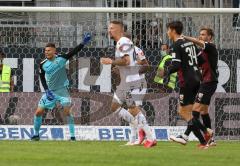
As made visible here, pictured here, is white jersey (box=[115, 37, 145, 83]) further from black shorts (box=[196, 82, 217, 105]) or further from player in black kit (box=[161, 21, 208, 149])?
black shorts (box=[196, 82, 217, 105])

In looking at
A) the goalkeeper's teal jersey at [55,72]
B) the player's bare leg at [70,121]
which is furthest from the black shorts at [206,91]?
the goalkeeper's teal jersey at [55,72]

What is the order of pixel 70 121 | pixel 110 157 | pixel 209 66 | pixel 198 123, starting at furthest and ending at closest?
pixel 70 121, pixel 209 66, pixel 198 123, pixel 110 157

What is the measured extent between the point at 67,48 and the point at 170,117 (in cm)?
262

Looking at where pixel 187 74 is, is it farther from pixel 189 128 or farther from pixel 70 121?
pixel 70 121

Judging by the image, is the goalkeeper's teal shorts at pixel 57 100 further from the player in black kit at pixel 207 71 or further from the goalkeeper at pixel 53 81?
the player in black kit at pixel 207 71

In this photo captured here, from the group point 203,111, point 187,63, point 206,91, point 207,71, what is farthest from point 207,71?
point 187,63

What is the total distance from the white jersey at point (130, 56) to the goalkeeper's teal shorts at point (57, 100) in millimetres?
2389

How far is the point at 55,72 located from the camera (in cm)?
1752

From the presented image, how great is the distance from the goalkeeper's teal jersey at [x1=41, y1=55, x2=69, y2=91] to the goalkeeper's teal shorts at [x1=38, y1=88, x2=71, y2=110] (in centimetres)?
9

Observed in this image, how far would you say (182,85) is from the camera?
14.6m

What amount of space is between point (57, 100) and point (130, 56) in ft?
9.86

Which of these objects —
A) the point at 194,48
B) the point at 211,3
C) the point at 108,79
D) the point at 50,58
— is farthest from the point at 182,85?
the point at 211,3

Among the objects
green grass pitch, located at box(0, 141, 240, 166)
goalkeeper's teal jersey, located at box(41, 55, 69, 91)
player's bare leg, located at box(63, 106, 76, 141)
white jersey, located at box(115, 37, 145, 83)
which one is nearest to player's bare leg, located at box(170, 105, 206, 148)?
green grass pitch, located at box(0, 141, 240, 166)

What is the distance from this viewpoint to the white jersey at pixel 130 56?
14797mm
